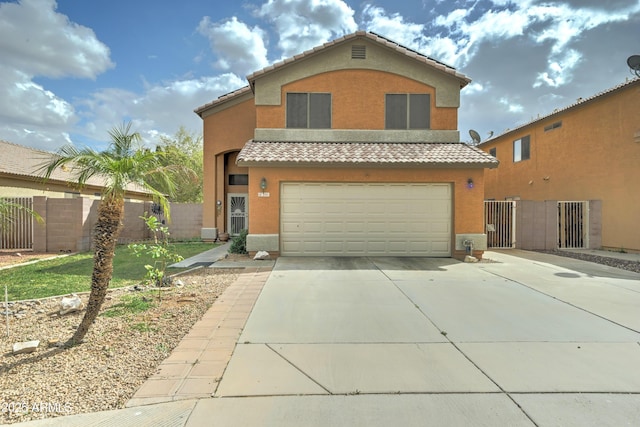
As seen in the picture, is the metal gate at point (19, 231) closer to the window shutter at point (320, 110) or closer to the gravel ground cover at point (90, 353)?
the gravel ground cover at point (90, 353)

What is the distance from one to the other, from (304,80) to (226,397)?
11007 millimetres

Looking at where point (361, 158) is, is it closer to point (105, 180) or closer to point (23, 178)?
point (105, 180)

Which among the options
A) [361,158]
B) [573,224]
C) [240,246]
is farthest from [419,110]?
[573,224]

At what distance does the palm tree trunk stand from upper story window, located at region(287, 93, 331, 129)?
858 cm

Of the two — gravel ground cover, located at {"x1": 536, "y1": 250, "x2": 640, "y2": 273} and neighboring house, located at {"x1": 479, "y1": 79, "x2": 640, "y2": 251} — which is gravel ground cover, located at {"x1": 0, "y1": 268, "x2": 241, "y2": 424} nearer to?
gravel ground cover, located at {"x1": 536, "y1": 250, "x2": 640, "y2": 273}

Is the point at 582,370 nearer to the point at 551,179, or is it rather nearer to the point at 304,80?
the point at 304,80

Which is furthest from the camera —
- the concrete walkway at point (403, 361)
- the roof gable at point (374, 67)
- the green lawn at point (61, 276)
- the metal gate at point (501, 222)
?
the metal gate at point (501, 222)

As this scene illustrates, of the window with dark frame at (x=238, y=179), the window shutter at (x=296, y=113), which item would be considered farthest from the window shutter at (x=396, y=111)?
the window with dark frame at (x=238, y=179)

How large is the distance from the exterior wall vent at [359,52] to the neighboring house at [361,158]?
1.4 inches

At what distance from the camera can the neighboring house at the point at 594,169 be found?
1323 cm

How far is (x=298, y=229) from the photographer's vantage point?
11.2 metres

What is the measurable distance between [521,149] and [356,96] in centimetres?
1307

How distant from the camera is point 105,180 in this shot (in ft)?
14.1

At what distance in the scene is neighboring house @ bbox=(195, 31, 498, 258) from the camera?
35.9 feet
